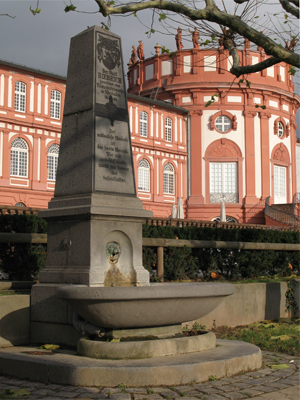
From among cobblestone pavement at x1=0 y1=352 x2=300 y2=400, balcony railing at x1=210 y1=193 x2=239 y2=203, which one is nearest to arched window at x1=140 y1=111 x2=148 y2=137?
balcony railing at x1=210 y1=193 x2=239 y2=203

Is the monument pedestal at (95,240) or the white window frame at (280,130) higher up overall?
the white window frame at (280,130)

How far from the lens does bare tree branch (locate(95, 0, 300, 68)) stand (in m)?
7.11

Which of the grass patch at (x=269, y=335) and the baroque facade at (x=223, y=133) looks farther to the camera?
the baroque facade at (x=223, y=133)

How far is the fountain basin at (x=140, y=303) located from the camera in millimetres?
5086

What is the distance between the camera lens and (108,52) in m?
7.18

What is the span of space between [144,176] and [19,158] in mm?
9769

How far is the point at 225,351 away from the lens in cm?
581

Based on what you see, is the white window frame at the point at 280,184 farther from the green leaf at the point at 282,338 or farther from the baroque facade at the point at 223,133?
the green leaf at the point at 282,338

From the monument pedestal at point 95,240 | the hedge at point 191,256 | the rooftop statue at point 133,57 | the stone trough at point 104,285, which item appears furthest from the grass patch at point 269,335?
the rooftop statue at point 133,57

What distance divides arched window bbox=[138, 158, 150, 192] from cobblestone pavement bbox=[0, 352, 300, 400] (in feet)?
104

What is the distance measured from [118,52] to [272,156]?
116 ft

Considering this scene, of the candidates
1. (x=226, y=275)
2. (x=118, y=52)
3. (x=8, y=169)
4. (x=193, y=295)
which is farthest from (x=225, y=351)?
(x=8, y=169)

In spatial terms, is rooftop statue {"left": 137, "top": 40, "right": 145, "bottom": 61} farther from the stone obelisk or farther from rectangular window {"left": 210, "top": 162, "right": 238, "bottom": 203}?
the stone obelisk

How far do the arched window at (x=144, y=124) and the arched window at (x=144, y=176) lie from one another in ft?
6.28
